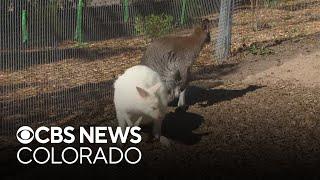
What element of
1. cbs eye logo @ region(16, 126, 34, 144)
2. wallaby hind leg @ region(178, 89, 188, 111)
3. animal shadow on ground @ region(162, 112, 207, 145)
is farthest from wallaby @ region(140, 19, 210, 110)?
cbs eye logo @ region(16, 126, 34, 144)

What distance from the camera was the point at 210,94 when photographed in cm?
922

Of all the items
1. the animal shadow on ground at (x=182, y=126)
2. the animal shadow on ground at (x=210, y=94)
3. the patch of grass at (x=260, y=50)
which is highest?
the patch of grass at (x=260, y=50)

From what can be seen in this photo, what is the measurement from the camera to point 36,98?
10.2 m

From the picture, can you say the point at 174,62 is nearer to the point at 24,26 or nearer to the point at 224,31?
the point at 224,31

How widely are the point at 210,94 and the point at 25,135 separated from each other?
2883 mm

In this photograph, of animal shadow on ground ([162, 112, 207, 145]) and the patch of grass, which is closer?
animal shadow on ground ([162, 112, 207, 145])

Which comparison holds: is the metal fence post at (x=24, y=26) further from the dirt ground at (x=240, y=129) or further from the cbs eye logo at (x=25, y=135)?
the cbs eye logo at (x=25, y=135)

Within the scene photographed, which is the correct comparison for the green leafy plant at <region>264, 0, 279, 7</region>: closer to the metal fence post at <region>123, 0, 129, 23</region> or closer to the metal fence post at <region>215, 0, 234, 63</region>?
the metal fence post at <region>123, 0, 129, 23</region>

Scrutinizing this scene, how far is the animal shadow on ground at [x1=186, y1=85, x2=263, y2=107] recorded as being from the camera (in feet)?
28.9

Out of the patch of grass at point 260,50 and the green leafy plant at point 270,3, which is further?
the green leafy plant at point 270,3

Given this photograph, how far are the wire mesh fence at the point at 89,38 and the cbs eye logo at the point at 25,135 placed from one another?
1308 millimetres

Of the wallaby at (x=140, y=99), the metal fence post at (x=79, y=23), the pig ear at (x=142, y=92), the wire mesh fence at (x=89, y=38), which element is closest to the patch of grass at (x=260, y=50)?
the wire mesh fence at (x=89, y=38)

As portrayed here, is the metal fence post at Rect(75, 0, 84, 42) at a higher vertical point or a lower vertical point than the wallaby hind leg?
higher

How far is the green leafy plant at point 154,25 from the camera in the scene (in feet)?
42.0
